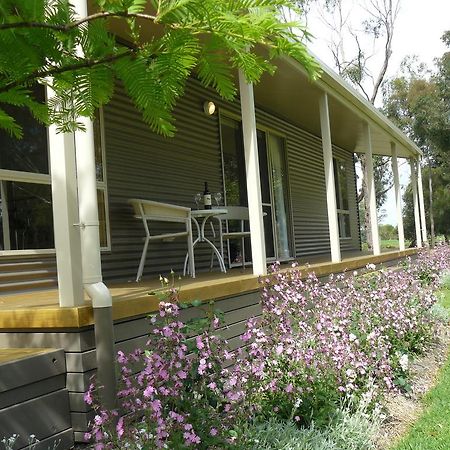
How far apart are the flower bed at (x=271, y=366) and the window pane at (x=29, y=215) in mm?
1640

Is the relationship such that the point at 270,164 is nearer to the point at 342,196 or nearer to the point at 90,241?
the point at 342,196

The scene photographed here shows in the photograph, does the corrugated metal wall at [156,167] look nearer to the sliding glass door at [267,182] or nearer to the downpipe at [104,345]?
the sliding glass door at [267,182]

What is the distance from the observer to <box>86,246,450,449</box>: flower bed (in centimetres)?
237

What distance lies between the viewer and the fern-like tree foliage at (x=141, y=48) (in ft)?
2.66

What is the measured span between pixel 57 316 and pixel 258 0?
232cm

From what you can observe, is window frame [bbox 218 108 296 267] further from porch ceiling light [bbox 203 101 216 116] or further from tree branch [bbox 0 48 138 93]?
tree branch [bbox 0 48 138 93]

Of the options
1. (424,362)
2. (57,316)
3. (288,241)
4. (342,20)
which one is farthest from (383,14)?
(57,316)

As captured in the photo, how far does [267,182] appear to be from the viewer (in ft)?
30.7

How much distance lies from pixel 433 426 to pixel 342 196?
35.3 ft

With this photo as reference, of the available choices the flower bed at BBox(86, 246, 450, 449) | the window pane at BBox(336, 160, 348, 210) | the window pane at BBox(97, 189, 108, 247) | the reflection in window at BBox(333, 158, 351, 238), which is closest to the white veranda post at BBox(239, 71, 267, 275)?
the flower bed at BBox(86, 246, 450, 449)

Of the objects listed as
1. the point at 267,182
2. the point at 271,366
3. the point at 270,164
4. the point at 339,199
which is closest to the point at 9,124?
the point at 271,366

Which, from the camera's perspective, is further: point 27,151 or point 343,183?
point 343,183

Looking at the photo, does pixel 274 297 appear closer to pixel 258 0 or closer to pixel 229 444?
pixel 229 444

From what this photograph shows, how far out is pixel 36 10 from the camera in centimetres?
81
